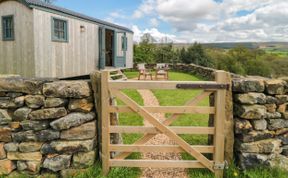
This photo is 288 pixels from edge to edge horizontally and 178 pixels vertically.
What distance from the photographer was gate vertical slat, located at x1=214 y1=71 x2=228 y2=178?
12.2 feet

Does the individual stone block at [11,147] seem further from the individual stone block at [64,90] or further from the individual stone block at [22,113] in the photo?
the individual stone block at [64,90]

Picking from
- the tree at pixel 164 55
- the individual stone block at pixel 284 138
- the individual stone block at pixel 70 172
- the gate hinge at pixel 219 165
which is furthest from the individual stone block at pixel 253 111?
the tree at pixel 164 55

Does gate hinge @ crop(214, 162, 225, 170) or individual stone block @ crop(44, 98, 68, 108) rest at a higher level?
individual stone block @ crop(44, 98, 68, 108)

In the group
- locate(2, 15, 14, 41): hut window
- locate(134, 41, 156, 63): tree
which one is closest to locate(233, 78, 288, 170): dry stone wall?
locate(2, 15, 14, 41): hut window

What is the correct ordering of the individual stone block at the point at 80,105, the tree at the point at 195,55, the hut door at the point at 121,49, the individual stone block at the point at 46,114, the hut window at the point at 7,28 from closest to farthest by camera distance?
the individual stone block at the point at 46,114 → the individual stone block at the point at 80,105 → the hut window at the point at 7,28 → the hut door at the point at 121,49 → the tree at the point at 195,55

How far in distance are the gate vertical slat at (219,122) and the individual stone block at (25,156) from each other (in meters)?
2.77

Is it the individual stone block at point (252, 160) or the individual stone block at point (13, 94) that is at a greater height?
the individual stone block at point (13, 94)

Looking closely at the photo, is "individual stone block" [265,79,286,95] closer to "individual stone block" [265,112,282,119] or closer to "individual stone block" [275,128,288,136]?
"individual stone block" [265,112,282,119]

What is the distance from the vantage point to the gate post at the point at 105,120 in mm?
Answer: 3732

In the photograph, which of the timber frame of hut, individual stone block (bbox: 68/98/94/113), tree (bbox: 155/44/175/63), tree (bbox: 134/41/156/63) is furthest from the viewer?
tree (bbox: 155/44/175/63)

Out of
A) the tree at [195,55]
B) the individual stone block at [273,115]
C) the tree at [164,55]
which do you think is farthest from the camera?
the tree at [195,55]

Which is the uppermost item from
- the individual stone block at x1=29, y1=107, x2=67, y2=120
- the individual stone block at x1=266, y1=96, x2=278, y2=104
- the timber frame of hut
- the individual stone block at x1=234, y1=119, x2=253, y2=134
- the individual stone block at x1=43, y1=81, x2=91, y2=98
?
the timber frame of hut

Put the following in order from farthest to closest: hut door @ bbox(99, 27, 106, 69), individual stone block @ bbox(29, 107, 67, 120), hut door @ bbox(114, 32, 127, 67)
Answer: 1. hut door @ bbox(114, 32, 127, 67)
2. hut door @ bbox(99, 27, 106, 69)
3. individual stone block @ bbox(29, 107, 67, 120)

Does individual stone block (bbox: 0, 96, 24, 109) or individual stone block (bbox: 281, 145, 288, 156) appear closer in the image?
individual stone block (bbox: 0, 96, 24, 109)
